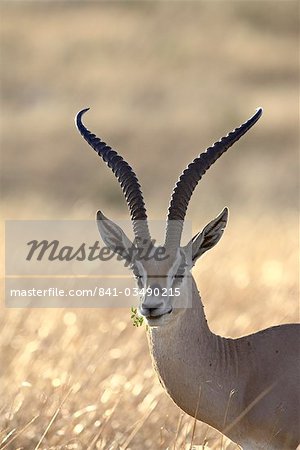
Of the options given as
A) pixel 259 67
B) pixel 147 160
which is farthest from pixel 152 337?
pixel 259 67

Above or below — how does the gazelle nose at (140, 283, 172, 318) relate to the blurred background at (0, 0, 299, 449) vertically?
below

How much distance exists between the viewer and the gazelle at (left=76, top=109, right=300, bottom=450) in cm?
812

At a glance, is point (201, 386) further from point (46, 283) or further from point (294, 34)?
point (294, 34)

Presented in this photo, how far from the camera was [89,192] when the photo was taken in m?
41.0

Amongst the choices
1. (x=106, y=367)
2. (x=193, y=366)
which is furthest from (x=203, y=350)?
(x=106, y=367)

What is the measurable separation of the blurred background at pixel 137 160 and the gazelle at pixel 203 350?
3.66 ft

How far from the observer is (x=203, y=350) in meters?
8.44

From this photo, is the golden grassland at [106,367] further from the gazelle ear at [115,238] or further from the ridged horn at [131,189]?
the ridged horn at [131,189]

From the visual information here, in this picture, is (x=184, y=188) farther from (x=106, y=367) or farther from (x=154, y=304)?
(x=106, y=367)

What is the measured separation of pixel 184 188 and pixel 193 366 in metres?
1.12

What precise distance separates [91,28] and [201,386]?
51.1m

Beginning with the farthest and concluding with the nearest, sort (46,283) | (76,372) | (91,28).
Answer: (91,28), (46,283), (76,372)

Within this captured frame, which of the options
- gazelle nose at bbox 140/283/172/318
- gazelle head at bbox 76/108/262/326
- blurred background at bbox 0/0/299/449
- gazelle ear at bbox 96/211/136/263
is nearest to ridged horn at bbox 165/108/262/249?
gazelle head at bbox 76/108/262/326

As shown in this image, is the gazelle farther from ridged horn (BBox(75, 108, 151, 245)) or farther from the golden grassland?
the golden grassland
